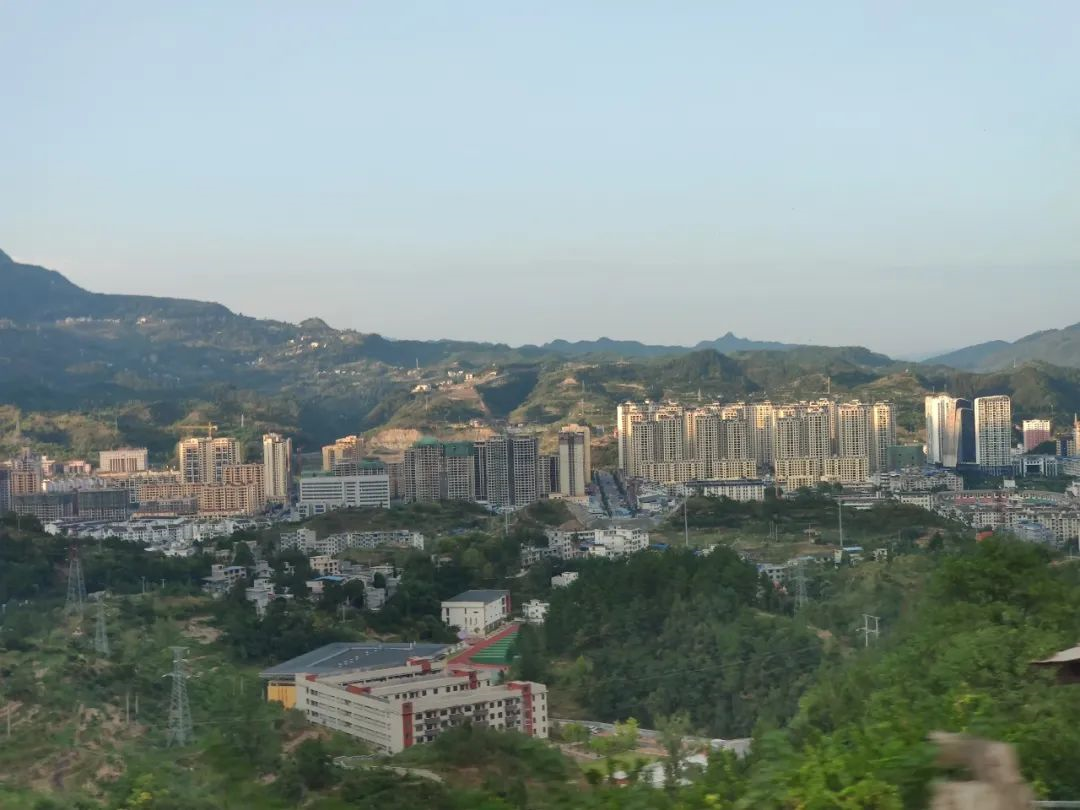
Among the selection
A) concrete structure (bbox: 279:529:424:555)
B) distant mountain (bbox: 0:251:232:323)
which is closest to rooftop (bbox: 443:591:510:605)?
concrete structure (bbox: 279:529:424:555)

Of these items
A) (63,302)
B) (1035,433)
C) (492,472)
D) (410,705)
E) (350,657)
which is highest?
(63,302)

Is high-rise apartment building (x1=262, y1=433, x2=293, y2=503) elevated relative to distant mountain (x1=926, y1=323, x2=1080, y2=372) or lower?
lower

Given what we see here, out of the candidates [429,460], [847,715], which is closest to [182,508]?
[429,460]

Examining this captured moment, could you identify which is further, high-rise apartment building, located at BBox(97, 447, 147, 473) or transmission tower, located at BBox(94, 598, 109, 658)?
high-rise apartment building, located at BBox(97, 447, 147, 473)

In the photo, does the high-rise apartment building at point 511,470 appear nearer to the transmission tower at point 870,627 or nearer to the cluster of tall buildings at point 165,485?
the cluster of tall buildings at point 165,485

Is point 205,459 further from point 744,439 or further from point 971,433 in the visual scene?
point 971,433

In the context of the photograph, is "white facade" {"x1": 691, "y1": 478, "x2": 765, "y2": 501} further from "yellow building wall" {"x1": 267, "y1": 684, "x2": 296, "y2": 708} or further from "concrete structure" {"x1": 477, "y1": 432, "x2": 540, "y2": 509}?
"yellow building wall" {"x1": 267, "y1": 684, "x2": 296, "y2": 708}

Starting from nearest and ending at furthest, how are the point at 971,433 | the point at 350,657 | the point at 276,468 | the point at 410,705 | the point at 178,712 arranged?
the point at 410,705 < the point at 178,712 < the point at 350,657 < the point at 276,468 < the point at 971,433

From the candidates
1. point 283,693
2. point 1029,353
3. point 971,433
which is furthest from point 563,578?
point 1029,353
